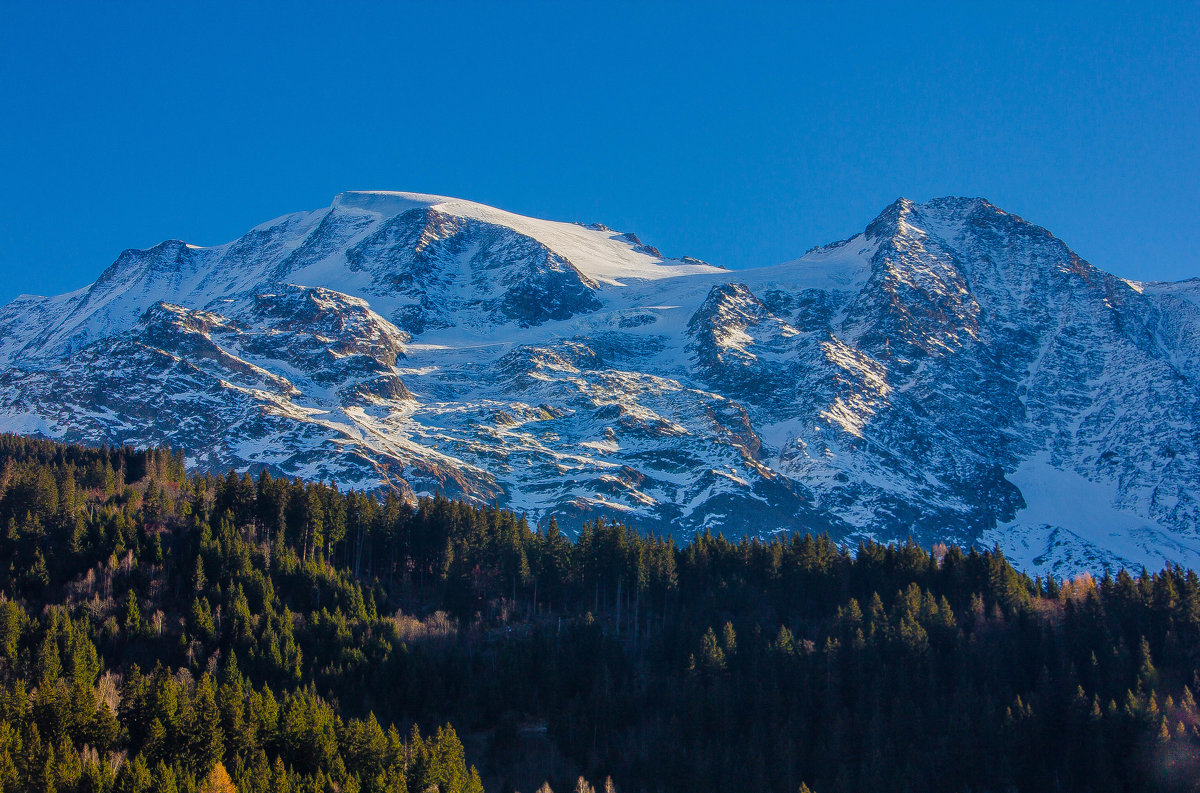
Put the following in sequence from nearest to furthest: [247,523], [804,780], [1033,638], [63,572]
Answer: [804,780], [63,572], [1033,638], [247,523]

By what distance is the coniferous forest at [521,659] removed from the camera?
78.9 metres

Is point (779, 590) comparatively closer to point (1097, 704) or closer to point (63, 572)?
point (1097, 704)

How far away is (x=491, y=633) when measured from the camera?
117 metres

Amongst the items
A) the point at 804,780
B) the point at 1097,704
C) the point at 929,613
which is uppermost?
the point at 929,613

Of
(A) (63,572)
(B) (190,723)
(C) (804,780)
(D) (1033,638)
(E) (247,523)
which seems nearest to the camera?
(B) (190,723)

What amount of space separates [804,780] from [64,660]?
6350 cm

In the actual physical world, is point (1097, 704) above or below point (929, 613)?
below

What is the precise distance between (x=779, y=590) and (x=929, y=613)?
2067cm

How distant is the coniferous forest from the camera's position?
78938mm

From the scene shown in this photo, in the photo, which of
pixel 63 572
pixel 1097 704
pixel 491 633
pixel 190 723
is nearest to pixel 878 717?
pixel 1097 704

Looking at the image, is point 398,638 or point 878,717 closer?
point 878,717

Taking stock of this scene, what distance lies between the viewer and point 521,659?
107m

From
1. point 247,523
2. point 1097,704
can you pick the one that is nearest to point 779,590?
→ point 1097,704

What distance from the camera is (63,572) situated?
336 feet
